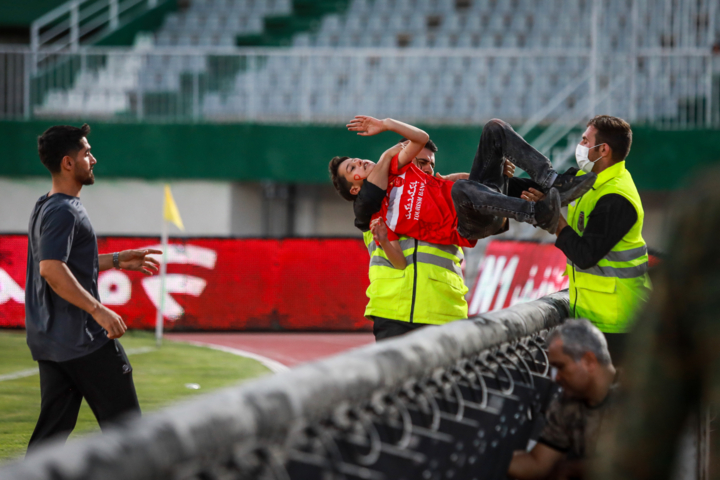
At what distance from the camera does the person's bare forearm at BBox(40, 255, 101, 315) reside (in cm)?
382

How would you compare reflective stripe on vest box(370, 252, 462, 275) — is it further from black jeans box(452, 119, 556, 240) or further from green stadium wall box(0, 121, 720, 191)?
green stadium wall box(0, 121, 720, 191)

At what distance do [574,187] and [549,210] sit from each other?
0.18 meters

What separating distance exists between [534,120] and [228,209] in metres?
6.68

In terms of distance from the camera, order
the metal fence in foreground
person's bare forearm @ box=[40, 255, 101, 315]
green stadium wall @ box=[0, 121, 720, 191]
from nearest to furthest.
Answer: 1. the metal fence in foreground
2. person's bare forearm @ box=[40, 255, 101, 315]
3. green stadium wall @ box=[0, 121, 720, 191]

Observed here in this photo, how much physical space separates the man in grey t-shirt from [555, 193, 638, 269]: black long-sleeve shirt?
86.1 inches

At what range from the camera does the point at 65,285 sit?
3816mm

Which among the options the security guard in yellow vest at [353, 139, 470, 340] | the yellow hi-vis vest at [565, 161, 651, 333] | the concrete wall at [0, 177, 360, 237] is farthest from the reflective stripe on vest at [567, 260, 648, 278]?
the concrete wall at [0, 177, 360, 237]

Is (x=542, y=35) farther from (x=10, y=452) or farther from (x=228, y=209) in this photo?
(x=10, y=452)

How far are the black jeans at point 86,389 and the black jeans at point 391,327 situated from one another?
135 centimetres

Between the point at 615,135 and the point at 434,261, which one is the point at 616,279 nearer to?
the point at 615,135

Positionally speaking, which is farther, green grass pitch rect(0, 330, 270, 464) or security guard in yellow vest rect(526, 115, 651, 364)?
green grass pitch rect(0, 330, 270, 464)

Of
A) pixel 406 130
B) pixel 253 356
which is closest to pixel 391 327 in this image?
pixel 406 130

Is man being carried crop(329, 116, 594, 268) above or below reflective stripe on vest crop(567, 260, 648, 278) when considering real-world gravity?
above

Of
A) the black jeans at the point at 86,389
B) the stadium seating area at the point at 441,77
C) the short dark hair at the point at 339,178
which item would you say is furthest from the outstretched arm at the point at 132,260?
the stadium seating area at the point at 441,77
